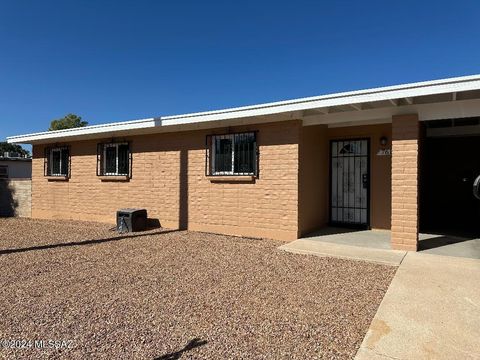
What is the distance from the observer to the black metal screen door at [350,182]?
853 centimetres

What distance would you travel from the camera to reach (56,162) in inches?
488

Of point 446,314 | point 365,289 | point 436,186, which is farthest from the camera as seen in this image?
point 436,186

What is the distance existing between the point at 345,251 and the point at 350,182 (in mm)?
2997

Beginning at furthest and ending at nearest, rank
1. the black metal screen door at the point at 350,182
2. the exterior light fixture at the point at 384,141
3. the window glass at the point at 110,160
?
the window glass at the point at 110,160
the black metal screen door at the point at 350,182
the exterior light fixture at the point at 384,141

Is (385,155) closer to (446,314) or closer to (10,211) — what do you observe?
(446,314)

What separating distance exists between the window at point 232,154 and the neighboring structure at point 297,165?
2 cm

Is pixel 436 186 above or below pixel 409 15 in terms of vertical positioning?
below

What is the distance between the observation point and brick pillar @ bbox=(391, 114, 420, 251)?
6113 millimetres

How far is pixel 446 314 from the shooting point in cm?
348

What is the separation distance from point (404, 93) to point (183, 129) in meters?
5.35

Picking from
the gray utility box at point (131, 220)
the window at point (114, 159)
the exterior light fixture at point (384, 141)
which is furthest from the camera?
the window at point (114, 159)

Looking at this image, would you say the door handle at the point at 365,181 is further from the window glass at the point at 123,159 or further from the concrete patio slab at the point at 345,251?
the window glass at the point at 123,159

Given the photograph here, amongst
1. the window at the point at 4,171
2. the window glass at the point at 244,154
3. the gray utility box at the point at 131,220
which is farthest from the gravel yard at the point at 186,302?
the window at the point at 4,171

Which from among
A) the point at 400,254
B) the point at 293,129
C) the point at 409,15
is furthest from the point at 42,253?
the point at 409,15
